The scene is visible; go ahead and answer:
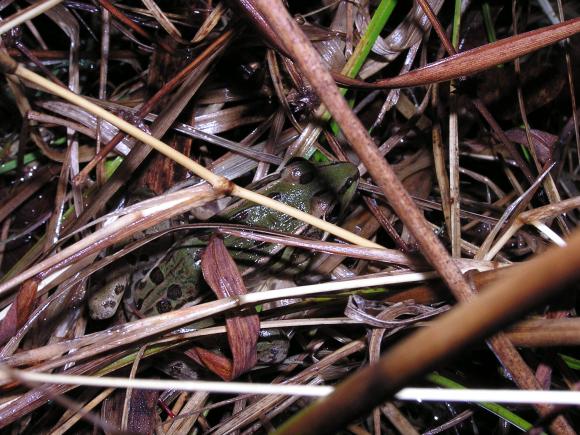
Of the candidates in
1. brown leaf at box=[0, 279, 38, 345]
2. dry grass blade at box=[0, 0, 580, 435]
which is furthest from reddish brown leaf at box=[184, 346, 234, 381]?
brown leaf at box=[0, 279, 38, 345]

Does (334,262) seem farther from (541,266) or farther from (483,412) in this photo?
(541,266)

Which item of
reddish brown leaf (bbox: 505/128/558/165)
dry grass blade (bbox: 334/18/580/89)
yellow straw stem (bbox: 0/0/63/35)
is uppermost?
yellow straw stem (bbox: 0/0/63/35)

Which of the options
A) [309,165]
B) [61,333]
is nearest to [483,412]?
[309,165]

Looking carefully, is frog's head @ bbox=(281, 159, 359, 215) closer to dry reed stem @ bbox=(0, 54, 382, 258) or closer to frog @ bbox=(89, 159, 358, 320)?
frog @ bbox=(89, 159, 358, 320)

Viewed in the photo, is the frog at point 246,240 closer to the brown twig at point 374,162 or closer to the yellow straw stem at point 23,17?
the brown twig at point 374,162

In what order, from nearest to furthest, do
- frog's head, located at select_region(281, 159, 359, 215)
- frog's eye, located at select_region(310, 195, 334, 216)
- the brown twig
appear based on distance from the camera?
the brown twig, frog's head, located at select_region(281, 159, 359, 215), frog's eye, located at select_region(310, 195, 334, 216)

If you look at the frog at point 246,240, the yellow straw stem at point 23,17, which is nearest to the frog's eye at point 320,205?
the frog at point 246,240

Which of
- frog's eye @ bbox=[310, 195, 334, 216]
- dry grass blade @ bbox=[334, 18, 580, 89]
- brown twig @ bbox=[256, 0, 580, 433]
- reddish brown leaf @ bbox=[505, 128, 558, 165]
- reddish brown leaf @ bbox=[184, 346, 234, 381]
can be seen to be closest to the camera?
brown twig @ bbox=[256, 0, 580, 433]
